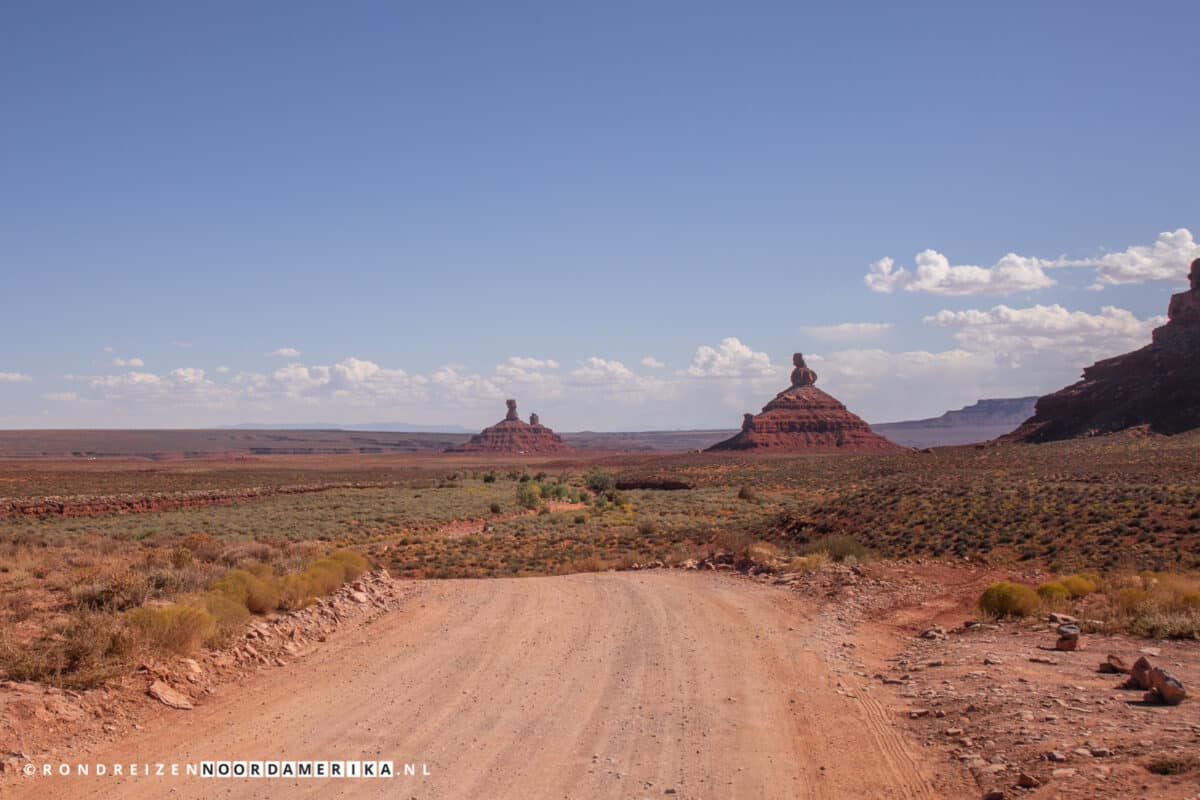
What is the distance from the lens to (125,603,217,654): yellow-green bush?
34.3 feet

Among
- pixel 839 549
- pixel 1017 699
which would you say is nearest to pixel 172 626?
pixel 1017 699

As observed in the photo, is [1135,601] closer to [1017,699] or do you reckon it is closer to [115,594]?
[1017,699]

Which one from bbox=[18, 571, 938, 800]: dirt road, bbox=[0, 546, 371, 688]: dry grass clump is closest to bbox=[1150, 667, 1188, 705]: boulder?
bbox=[18, 571, 938, 800]: dirt road

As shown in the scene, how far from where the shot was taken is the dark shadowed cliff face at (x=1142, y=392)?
83938 millimetres

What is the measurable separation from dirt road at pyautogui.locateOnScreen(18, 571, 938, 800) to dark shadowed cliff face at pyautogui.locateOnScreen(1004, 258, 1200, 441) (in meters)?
83.6

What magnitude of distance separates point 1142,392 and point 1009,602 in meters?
91.7

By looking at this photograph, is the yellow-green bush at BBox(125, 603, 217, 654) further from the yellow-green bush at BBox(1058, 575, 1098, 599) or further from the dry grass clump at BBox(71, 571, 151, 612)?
the yellow-green bush at BBox(1058, 575, 1098, 599)

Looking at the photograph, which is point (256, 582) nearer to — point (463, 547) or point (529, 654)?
point (529, 654)

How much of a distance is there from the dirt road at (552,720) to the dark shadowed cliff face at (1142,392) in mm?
83568

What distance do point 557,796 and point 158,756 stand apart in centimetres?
385

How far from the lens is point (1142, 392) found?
3565 inches

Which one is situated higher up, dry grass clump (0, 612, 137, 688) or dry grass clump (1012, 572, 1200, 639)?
dry grass clump (0, 612, 137, 688)

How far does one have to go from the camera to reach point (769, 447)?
488ft

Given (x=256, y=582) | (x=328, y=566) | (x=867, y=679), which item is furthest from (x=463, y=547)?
(x=867, y=679)
